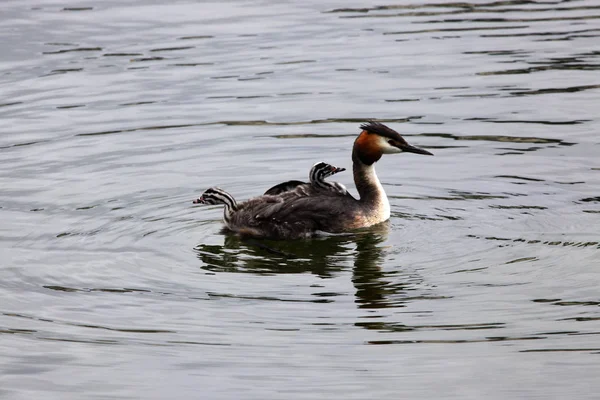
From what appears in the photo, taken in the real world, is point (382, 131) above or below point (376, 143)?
above

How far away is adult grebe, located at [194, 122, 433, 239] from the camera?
11305 mm

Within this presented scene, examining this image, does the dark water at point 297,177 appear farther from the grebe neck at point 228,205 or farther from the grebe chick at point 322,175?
the grebe chick at point 322,175

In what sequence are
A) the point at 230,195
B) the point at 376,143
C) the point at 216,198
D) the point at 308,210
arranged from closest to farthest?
the point at 308,210 < the point at 216,198 < the point at 230,195 < the point at 376,143

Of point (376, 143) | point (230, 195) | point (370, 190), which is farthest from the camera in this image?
point (376, 143)

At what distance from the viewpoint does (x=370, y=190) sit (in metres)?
11.8

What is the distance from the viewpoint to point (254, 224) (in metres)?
11.4

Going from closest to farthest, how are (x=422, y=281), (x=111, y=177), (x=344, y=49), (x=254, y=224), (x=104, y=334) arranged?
1. (x=104, y=334)
2. (x=422, y=281)
3. (x=254, y=224)
4. (x=111, y=177)
5. (x=344, y=49)

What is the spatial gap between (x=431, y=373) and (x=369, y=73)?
9.72 metres

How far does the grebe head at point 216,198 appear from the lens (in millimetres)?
11484

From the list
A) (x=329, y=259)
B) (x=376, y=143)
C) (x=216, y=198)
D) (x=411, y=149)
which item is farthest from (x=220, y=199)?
(x=411, y=149)

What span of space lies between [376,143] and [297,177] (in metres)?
1.38

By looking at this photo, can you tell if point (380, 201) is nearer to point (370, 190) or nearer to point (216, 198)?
point (370, 190)

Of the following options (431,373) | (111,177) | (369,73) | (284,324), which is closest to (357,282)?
(284,324)

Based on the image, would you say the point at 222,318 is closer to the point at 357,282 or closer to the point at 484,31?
the point at 357,282
